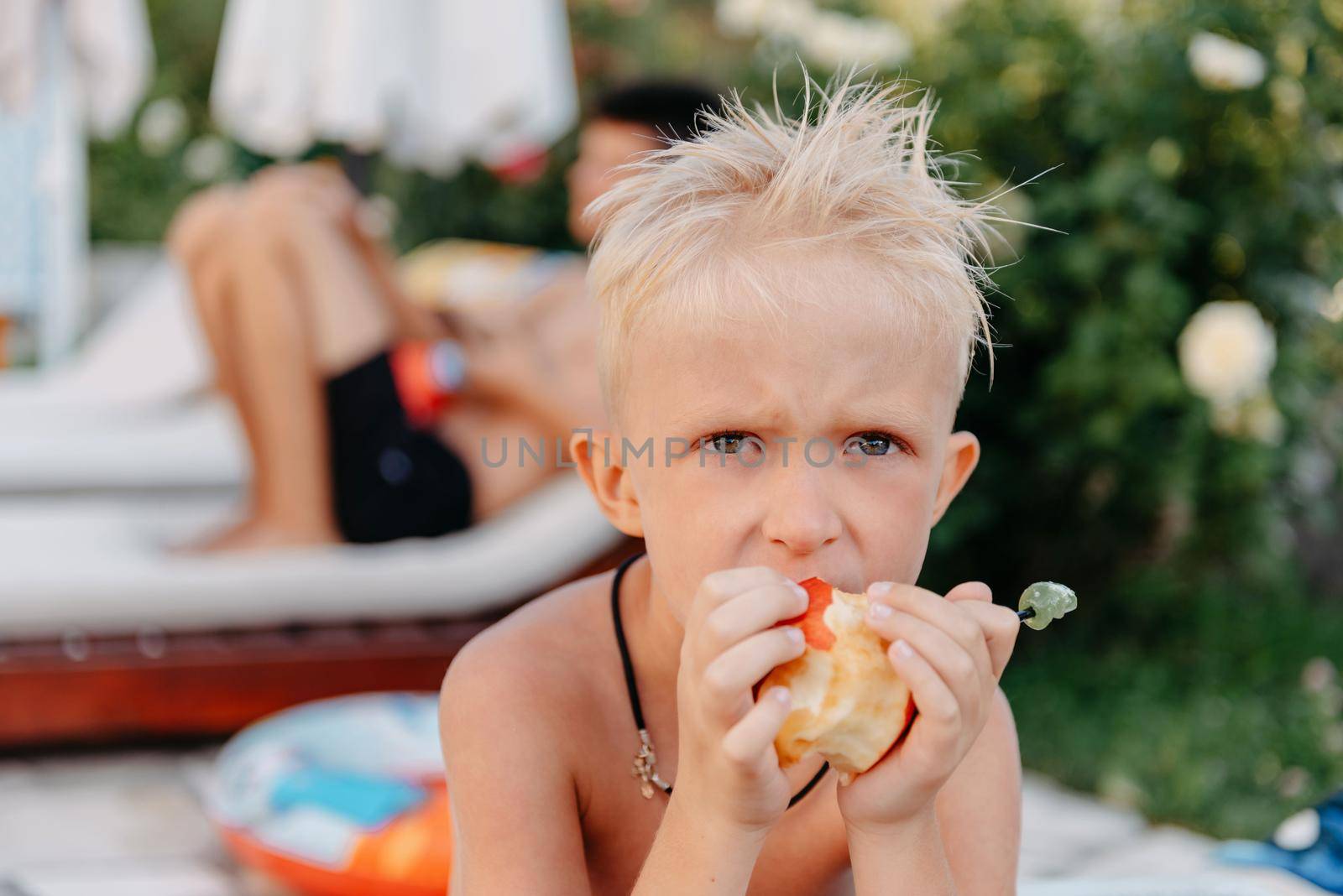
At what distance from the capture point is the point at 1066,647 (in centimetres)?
454

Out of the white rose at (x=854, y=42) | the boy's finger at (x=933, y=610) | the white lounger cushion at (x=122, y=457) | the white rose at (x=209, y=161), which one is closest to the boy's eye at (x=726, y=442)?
the boy's finger at (x=933, y=610)

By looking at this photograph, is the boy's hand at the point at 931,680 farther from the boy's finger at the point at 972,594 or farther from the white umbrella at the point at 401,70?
the white umbrella at the point at 401,70

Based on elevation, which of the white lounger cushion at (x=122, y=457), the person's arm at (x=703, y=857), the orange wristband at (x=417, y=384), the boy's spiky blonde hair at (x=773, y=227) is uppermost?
the boy's spiky blonde hair at (x=773, y=227)

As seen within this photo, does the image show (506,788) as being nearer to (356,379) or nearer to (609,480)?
(609,480)

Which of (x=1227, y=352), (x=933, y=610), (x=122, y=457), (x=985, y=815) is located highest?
(x=933, y=610)

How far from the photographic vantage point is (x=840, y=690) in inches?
44.8

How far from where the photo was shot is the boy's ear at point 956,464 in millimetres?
1527

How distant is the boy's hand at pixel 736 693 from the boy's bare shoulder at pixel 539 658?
1.03 feet

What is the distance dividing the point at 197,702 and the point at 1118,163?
2.89 meters

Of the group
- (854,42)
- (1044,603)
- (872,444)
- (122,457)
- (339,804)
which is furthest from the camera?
(122,457)

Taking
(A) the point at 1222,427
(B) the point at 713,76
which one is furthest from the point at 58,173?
(A) the point at 1222,427

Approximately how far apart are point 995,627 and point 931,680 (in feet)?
0.29

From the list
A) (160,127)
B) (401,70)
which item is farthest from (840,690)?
(160,127)

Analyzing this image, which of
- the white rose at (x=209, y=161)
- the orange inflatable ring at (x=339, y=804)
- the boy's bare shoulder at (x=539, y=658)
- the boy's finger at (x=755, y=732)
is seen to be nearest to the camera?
the boy's finger at (x=755, y=732)
